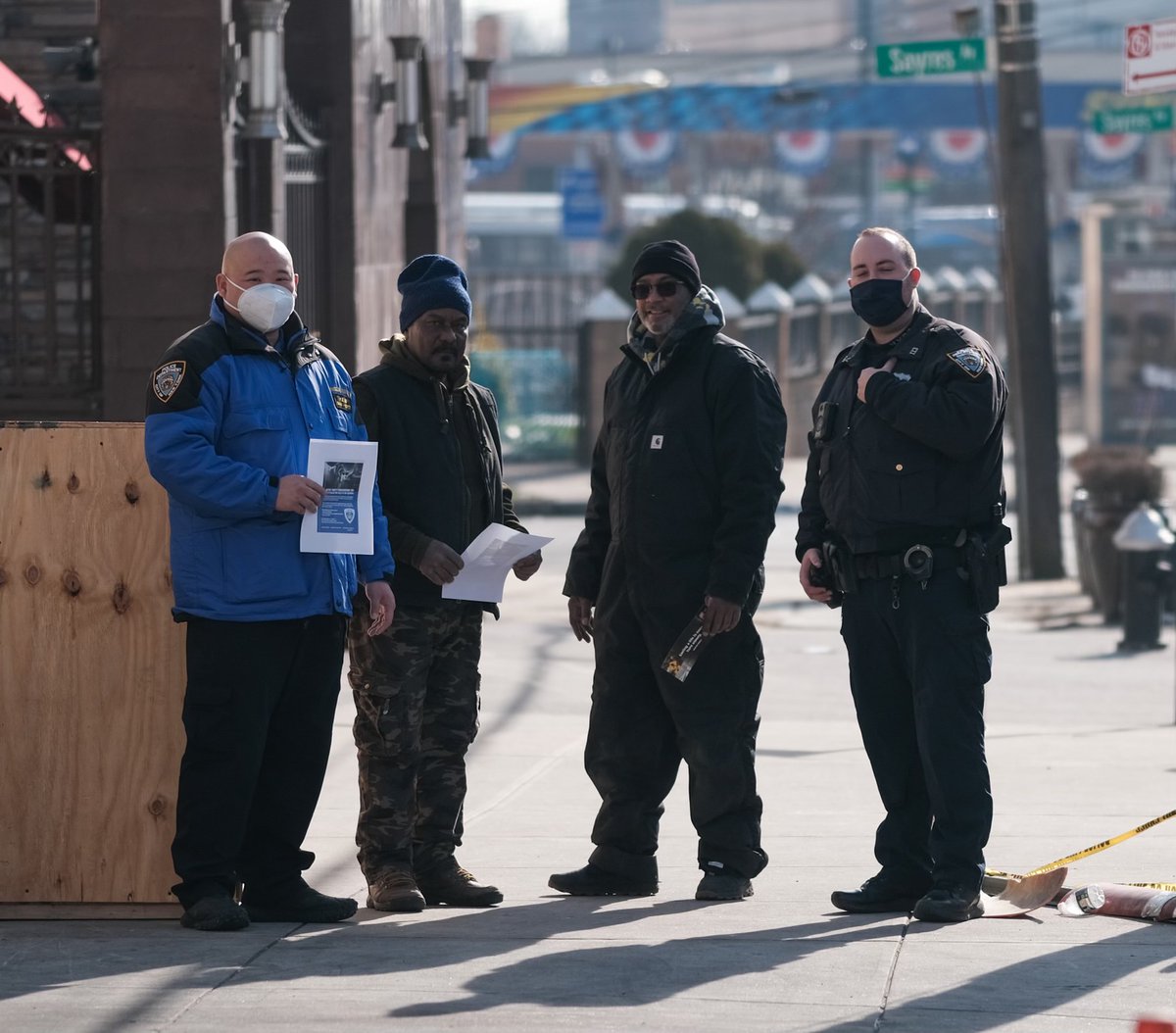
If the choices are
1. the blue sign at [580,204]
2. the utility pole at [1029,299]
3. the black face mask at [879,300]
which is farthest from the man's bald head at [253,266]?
the blue sign at [580,204]

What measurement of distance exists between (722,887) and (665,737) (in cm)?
53

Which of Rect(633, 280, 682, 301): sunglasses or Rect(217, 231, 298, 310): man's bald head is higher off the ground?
Rect(217, 231, 298, 310): man's bald head

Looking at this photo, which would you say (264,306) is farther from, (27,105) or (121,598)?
(27,105)

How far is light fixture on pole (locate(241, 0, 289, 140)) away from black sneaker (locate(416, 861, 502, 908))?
5625 millimetres

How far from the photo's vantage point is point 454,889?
6.43m

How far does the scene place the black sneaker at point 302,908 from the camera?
20.1 feet

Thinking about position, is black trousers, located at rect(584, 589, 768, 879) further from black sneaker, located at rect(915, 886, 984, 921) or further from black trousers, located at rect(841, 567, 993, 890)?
black sneaker, located at rect(915, 886, 984, 921)

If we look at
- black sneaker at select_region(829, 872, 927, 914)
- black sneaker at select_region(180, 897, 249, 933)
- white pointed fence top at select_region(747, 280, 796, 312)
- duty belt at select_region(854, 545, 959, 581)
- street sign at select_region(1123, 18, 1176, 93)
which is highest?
street sign at select_region(1123, 18, 1176, 93)

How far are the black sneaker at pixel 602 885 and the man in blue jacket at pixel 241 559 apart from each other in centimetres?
78

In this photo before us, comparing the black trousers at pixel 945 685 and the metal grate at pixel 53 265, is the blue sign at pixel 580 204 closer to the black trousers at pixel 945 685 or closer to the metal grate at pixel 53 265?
the metal grate at pixel 53 265

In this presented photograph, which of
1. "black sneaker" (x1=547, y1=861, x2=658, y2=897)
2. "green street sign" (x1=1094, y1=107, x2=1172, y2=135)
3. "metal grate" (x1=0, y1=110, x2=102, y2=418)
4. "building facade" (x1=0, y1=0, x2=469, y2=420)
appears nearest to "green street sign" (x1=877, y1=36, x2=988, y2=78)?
"green street sign" (x1=1094, y1=107, x2=1172, y2=135)

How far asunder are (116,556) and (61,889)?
38.4 inches

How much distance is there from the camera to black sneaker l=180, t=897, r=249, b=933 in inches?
234

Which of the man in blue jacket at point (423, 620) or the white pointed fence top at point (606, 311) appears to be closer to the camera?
the man in blue jacket at point (423, 620)
